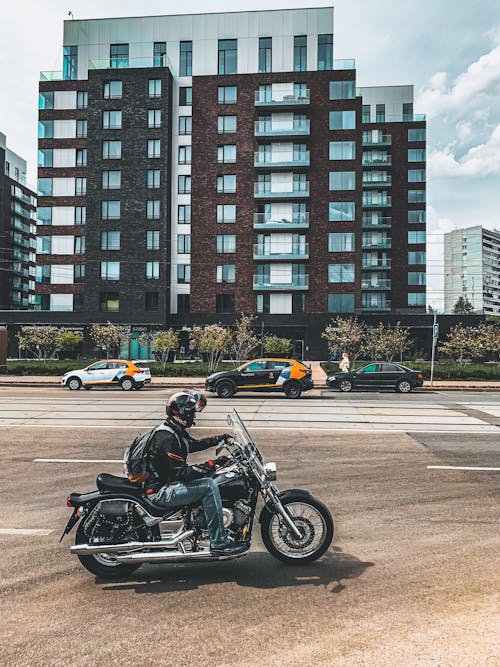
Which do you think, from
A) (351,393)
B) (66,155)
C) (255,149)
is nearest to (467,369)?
(351,393)

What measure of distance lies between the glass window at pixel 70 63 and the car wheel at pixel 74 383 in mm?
35680

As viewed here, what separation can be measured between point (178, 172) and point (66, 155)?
35.8 ft

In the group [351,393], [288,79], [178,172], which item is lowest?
[351,393]

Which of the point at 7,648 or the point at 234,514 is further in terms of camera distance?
the point at 234,514

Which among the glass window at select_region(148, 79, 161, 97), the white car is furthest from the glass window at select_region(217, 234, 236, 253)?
the white car

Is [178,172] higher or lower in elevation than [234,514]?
higher

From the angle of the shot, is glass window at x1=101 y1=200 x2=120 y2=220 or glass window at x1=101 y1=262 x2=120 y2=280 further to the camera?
glass window at x1=101 y1=200 x2=120 y2=220

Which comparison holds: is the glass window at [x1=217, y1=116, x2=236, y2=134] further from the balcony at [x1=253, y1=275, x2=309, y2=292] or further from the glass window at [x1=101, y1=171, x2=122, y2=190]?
the balcony at [x1=253, y1=275, x2=309, y2=292]

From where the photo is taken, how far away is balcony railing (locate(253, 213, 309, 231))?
44.0 metres

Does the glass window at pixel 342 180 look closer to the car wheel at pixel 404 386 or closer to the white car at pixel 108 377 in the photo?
the car wheel at pixel 404 386

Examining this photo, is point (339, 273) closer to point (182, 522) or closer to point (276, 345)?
point (276, 345)

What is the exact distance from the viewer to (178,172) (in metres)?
45.6

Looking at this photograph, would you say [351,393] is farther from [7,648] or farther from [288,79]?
[288,79]

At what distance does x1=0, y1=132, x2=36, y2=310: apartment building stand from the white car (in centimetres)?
4516
